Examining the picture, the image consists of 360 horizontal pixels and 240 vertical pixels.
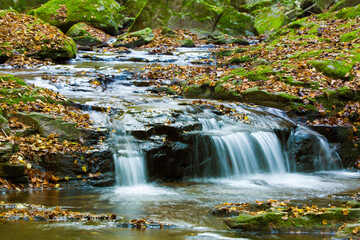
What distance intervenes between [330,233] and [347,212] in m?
0.37

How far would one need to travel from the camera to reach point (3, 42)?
14227 millimetres

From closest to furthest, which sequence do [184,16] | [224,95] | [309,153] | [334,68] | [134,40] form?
[309,153] < [334,68] < [224,95] < [134,40] < [184,16]

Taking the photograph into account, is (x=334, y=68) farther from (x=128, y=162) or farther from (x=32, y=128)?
(x=32, y=128)

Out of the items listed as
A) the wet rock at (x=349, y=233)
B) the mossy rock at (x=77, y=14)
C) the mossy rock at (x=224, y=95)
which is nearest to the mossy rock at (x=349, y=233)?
the wet rock at (x=349, y=233)

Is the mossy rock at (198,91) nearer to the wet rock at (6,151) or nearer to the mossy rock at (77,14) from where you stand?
the wet rock at (6,151)

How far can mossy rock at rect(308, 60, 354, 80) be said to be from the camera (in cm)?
1095

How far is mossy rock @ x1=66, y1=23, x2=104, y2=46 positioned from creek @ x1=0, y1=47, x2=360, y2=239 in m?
8.25

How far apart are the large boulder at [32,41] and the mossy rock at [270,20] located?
12.5 m

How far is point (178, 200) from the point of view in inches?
236

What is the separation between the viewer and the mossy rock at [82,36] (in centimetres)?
1959

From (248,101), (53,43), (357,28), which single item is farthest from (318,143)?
(53,43)

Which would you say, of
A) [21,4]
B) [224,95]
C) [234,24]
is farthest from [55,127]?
[21,4]

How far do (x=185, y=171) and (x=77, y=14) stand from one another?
1652 cm

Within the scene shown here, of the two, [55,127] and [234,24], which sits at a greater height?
[234,24]
